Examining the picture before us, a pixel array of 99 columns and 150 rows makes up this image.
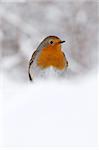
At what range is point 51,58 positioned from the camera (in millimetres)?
1843

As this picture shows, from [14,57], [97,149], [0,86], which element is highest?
[14,57]

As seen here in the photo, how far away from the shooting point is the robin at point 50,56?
183cm

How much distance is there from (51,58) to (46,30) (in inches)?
8.3

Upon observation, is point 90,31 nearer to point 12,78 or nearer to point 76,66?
point 76,66

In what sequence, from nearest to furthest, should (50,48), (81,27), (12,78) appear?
(50,48) < (12,78) < (81,27)

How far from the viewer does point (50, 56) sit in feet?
6.05

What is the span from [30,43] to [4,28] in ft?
0.63

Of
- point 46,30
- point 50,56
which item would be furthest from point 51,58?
point 46,30

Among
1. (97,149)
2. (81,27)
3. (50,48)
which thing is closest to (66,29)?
(81,27)

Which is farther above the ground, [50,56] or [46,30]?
[46,30]

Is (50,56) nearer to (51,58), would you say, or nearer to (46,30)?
(51,58)

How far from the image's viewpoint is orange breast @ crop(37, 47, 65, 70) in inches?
71.8

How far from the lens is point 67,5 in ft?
7.06

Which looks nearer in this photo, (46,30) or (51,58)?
(51,58)
